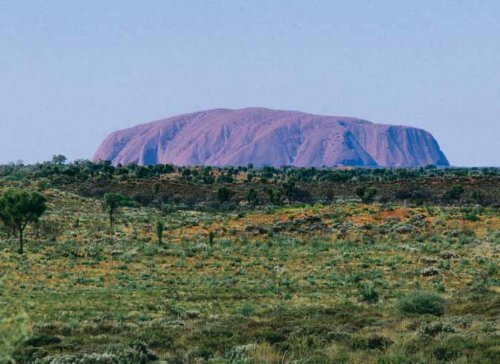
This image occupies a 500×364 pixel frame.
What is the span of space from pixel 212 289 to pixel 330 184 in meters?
84.4

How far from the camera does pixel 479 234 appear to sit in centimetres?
5297

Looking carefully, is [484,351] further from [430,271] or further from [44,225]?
[44,225]

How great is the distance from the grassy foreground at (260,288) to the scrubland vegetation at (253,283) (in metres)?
0.08

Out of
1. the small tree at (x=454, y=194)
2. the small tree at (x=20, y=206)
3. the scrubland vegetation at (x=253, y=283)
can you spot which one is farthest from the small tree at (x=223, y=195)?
the small tree at (x=20, y=206)

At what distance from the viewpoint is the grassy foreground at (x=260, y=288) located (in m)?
13.8

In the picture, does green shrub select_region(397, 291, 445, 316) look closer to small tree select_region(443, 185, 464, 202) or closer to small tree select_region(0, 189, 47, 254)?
small tree select_region(0, 189, 47, 254)

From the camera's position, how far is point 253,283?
33.6 metres

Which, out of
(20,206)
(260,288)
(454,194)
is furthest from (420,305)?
(454,194)

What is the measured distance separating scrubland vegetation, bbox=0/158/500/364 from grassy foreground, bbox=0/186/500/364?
0.08 m

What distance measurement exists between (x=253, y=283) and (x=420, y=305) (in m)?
13.4

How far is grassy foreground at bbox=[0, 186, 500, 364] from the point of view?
13820 mm

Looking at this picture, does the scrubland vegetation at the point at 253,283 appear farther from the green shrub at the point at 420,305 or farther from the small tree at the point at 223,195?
the small tree at the point at 223,195

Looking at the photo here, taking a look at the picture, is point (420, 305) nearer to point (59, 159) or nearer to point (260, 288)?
point (260, 288)

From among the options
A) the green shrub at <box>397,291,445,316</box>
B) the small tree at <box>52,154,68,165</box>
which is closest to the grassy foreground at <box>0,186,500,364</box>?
the green shrub at <box>397,291,445,316</box>
